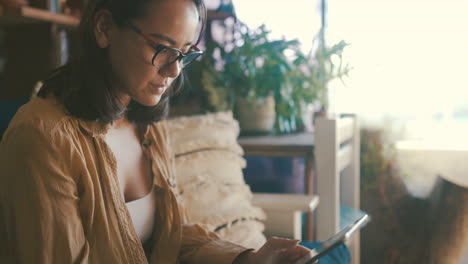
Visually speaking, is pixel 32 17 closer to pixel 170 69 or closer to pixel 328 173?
pixel 170 69

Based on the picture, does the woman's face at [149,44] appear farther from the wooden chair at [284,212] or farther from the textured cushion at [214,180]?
the wooden chair at [284,212]

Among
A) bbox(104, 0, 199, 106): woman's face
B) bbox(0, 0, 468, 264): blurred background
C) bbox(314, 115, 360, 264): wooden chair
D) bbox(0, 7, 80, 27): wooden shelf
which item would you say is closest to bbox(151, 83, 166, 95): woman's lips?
bbox(104, 0, 199, 106): woman's face

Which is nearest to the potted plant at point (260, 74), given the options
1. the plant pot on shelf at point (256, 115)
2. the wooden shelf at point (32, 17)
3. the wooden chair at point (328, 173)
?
the plant pot on shelf at point (256, 115)

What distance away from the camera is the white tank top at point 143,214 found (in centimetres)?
96

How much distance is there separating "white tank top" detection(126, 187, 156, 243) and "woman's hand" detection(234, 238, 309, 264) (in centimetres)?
25

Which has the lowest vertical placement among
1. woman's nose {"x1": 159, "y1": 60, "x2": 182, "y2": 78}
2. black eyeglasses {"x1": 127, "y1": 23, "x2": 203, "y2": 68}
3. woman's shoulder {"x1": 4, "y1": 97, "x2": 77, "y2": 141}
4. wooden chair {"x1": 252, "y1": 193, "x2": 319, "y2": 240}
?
wooden chair {"x1": 252, "y1": 193, "x2": 319, "y2": 240}

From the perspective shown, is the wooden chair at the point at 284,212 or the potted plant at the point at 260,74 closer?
the wooden chair at the point at 284,212

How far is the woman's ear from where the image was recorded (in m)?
0.85

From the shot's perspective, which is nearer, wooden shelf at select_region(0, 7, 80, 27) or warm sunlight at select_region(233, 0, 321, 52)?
wooden shelf at select_region(0, 7, 80, 27)

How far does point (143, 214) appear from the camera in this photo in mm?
983

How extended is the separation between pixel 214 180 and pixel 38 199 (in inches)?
24.6

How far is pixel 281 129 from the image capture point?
1.86m

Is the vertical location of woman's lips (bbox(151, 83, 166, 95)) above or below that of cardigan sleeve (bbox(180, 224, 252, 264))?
above

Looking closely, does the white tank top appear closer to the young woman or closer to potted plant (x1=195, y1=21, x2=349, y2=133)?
the young woman
